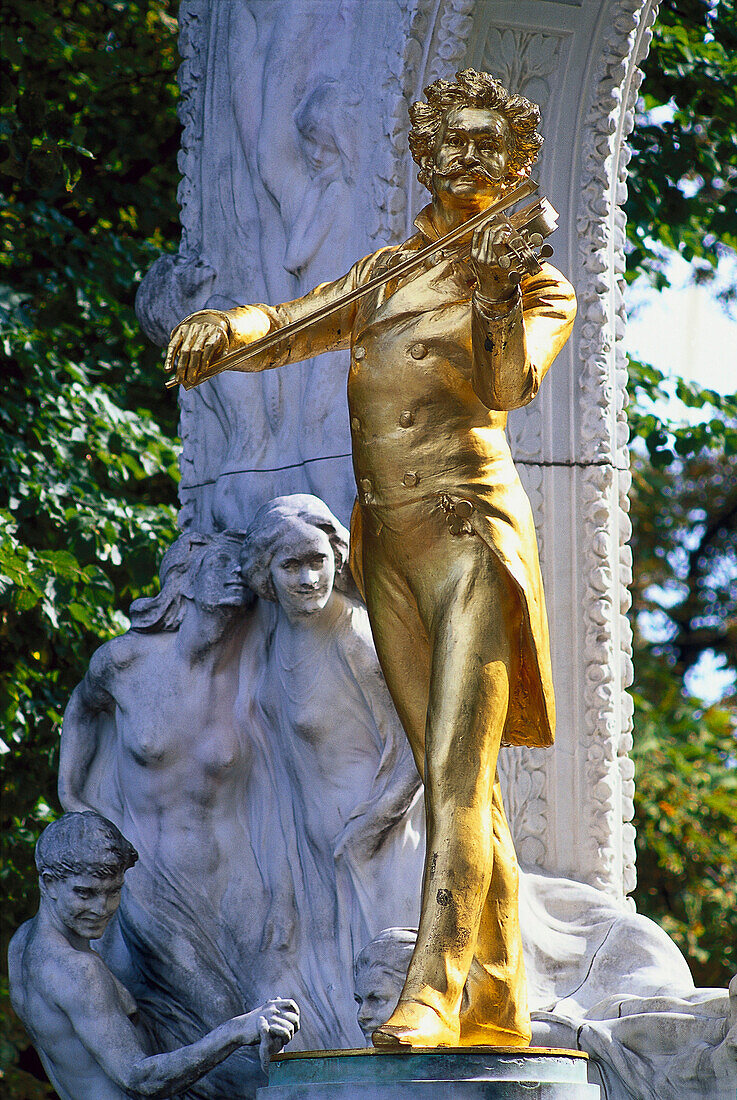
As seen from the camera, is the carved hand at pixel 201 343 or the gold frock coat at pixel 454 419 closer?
the gold frock coat at pixel 454 419

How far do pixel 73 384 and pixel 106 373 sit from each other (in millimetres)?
964

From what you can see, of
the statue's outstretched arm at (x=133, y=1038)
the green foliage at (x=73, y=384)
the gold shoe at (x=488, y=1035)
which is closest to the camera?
the gold shoe at (x=488, y=1035)

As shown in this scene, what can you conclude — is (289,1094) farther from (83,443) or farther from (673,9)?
(673,9)

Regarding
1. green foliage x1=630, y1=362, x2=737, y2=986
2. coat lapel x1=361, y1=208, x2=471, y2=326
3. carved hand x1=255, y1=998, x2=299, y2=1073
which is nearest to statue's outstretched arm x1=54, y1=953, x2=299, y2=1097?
carved hand x1=255, y1=998, x2=299, y2=1073

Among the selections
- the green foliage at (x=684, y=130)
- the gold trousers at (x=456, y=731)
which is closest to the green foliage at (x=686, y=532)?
the green foliage at (x=684, y=130)

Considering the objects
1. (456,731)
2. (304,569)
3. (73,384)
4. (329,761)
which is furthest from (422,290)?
(73,384)

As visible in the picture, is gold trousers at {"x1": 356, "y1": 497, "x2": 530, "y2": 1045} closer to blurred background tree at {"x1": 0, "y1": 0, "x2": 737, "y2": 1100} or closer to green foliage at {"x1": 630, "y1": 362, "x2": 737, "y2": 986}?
blurred background tree at {"x1": 0, "y1": 0, "x2": 737, "y2": 1100}

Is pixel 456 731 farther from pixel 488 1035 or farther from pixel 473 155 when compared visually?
pixel 473 155

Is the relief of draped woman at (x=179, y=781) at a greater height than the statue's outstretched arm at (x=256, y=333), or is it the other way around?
the statue's outstretched arm at (x=256, y=333)

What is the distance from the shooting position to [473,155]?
12.7ft

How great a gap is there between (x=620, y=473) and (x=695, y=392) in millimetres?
4096

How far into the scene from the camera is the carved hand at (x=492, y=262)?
3469mm

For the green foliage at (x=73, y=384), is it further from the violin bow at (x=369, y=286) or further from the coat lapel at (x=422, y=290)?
the coat lapel at (x=422, y=290)

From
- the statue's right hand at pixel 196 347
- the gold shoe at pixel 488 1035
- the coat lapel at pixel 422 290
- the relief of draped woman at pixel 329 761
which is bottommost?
the gold shoe at pixel 488 1035
